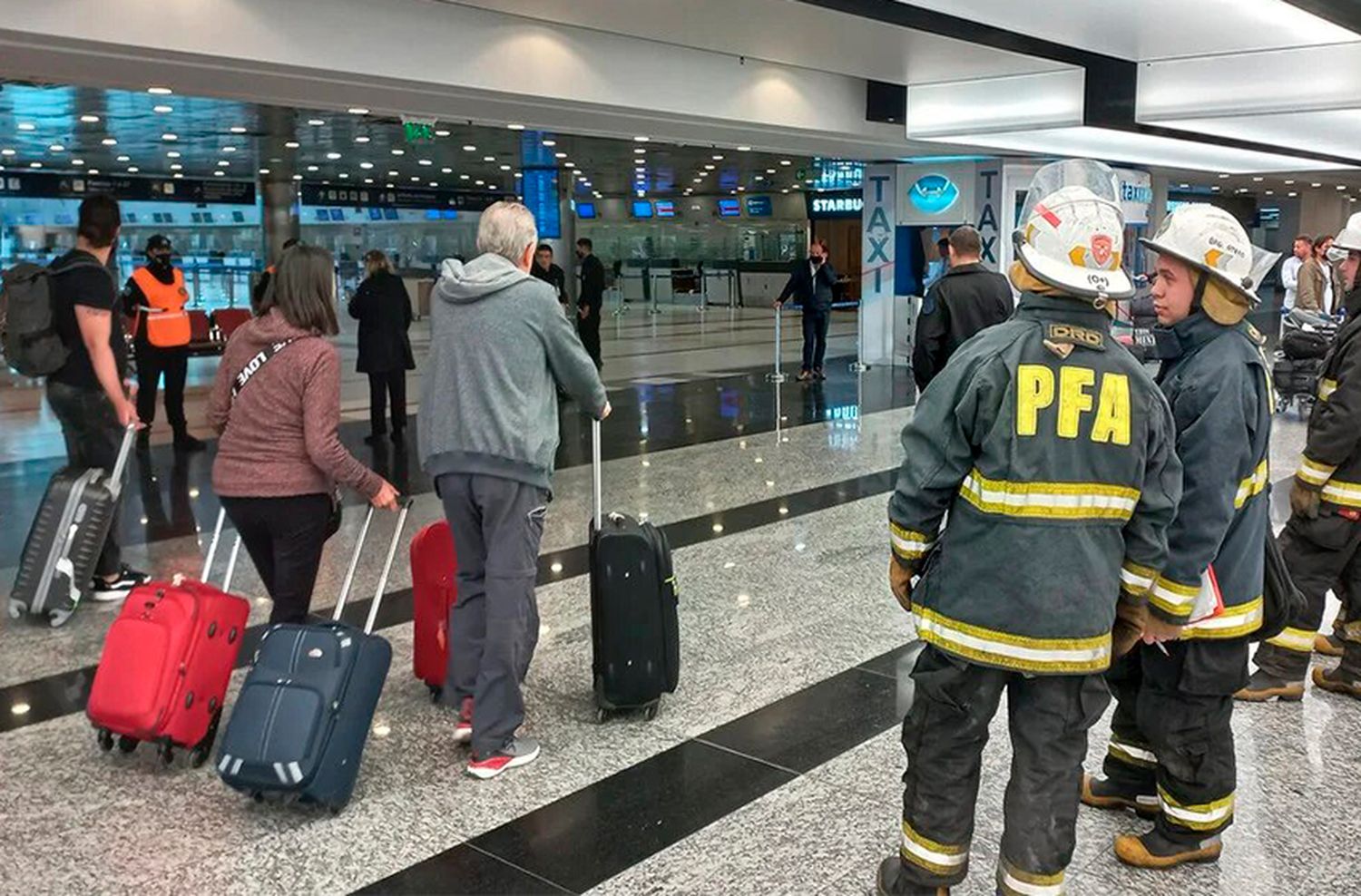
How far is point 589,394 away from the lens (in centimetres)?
374

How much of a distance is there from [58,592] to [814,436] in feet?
21.7

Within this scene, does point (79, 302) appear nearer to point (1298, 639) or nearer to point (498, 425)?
point (498, 425)

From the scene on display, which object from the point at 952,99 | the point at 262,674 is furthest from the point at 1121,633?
the point at 952,99

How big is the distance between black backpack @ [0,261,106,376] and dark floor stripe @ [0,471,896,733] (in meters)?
1.49

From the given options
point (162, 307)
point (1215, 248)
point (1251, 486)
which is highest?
point (1215, 248)

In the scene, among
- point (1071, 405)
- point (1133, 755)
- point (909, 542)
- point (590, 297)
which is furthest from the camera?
point (590, 297)

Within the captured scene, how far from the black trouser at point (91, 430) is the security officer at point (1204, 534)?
458 centimetres

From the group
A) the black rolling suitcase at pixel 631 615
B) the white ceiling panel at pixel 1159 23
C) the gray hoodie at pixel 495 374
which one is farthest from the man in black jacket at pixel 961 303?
the gray hoodie at pixel 495 374

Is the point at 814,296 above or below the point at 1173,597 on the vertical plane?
above

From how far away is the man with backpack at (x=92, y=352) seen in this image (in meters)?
5.35

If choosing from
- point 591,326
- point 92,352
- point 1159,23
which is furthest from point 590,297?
point 92,352

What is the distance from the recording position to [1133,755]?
348 cm

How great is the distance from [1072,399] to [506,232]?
1955 millimetres

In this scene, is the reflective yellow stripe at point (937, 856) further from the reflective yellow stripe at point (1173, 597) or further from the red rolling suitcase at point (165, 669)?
the red rolling suitcase at point (165, 669)
